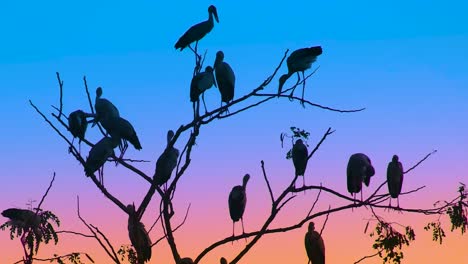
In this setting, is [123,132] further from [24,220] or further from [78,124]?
[24,220]

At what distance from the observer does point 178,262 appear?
9.45 metres

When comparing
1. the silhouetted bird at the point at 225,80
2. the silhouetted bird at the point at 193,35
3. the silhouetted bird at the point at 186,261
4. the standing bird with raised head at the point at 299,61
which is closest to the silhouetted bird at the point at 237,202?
the silhouetted bird at the point at 225,80

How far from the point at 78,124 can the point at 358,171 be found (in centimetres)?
471

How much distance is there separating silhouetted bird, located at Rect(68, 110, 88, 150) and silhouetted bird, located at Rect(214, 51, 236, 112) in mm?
2581

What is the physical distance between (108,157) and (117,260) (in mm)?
Result: 1880

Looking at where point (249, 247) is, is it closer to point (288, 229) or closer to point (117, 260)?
point (288, 229)

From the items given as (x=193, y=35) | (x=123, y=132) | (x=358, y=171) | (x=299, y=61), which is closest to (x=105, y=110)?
(x=123, y=132)

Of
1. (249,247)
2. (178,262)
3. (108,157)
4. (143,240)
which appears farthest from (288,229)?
(143,240)

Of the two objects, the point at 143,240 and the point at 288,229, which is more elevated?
the point at 143,240

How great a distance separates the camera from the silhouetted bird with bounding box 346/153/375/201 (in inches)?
524

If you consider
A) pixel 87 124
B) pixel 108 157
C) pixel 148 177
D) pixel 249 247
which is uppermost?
pixel 87 124

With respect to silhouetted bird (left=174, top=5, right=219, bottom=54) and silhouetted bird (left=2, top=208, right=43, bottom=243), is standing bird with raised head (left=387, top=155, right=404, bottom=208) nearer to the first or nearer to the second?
silhouetted bird (left=174, top=5, right=219, bottom=54)

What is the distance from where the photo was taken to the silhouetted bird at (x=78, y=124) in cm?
1067

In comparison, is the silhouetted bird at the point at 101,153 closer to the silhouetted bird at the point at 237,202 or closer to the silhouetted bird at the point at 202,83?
the silhouetted bird at the point at 202,83
